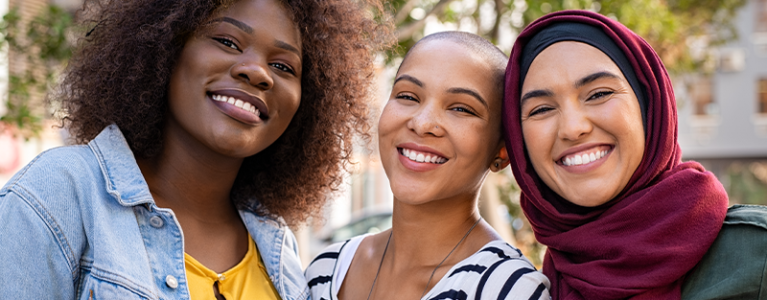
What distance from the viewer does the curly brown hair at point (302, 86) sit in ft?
8.13

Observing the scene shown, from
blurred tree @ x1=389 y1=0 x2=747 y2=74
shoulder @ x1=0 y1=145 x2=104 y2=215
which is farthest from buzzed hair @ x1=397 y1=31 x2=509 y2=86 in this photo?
blurred tree @ x1=389 y1=0 x2=747 y2=74

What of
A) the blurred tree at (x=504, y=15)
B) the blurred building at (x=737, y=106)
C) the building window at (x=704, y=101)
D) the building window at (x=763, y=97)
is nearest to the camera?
the blurred tree at (x=504, y=15)

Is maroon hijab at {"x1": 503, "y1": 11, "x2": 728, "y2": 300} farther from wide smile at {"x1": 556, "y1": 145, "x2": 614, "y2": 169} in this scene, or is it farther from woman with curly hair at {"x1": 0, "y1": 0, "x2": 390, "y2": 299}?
woman with curly hair at {"x1": 0, "y1": 0, "x2": 390, "y2": 299}

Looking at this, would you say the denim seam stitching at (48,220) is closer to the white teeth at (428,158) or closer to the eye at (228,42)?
the eye at (228,42)

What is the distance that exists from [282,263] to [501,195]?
7.92 metres

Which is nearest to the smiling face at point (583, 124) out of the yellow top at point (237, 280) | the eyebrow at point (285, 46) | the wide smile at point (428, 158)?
the wide smile at point (428, 158)

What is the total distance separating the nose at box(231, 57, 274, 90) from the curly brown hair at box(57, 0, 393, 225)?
9.2 inches

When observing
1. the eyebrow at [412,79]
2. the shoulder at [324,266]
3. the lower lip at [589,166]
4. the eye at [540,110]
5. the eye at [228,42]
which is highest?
the eye at [228,42]

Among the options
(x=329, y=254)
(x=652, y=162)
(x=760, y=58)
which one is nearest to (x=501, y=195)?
(x=329, y=254)

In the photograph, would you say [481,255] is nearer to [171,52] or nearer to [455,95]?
[455,95]

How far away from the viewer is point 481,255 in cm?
244

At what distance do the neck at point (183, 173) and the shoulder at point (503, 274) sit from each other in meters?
1.03

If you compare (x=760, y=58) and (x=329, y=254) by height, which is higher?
(x=329, y=254)

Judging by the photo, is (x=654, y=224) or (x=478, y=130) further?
(x=478, y=130)
